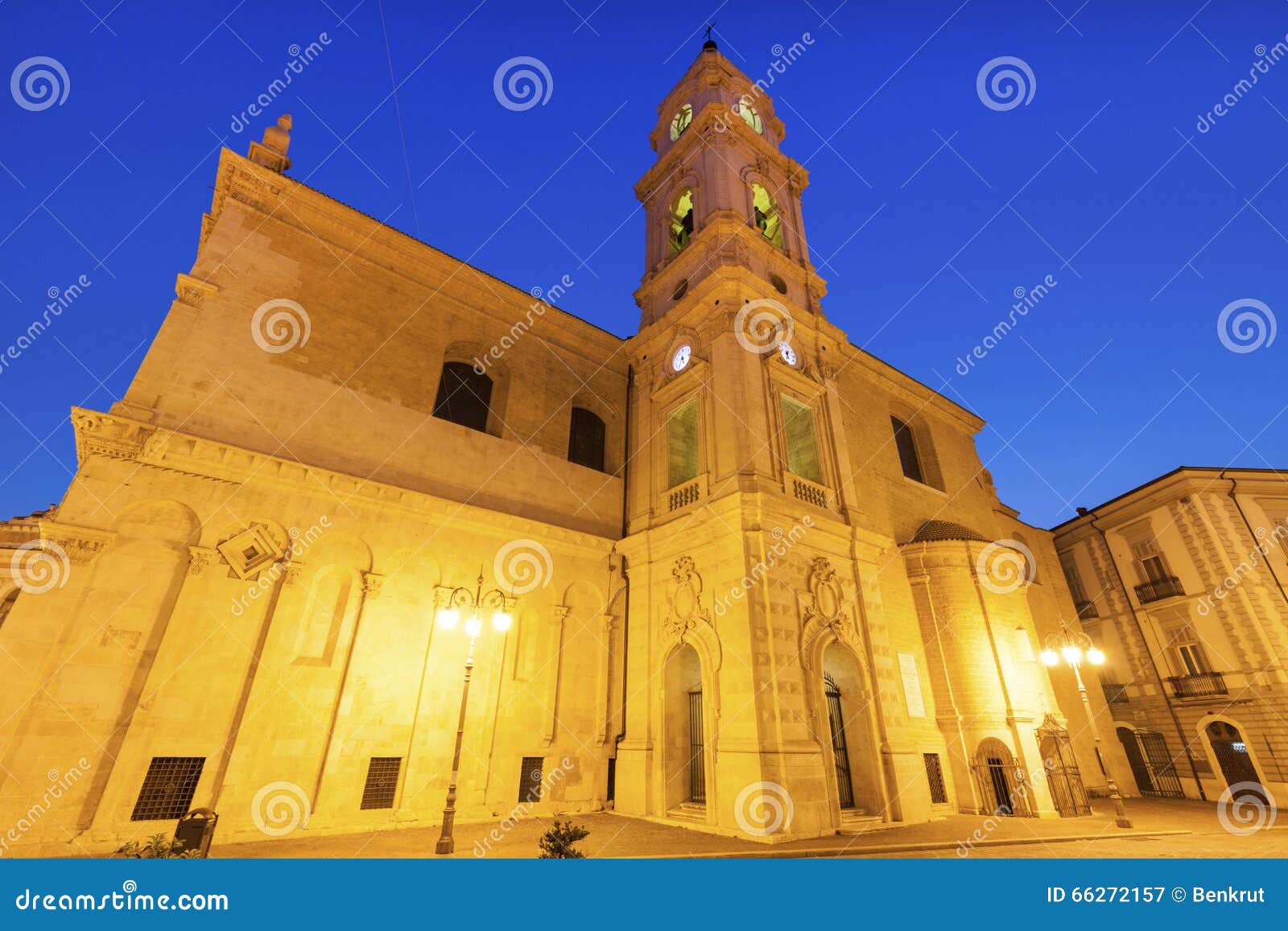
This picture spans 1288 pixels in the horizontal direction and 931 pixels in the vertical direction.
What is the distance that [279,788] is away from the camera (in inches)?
373

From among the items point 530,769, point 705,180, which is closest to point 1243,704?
point 530,769

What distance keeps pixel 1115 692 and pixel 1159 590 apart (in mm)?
4732

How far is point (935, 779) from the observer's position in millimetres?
14055

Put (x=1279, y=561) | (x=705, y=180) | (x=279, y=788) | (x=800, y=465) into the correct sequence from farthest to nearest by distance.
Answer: (x=1279, y=561) → (x=705, y=180) → (x=800, y=465) → (x=279, y=788)

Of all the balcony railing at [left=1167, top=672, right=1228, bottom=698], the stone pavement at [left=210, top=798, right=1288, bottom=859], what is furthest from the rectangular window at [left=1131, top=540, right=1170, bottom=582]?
the stone pavement at [left=210, top=798, right=1288, bottom=859]

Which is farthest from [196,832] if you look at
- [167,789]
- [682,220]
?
[682,220]

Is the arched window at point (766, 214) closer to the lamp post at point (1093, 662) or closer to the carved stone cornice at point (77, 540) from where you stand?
the lamp post at point (1093, 662)

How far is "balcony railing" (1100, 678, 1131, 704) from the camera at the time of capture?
74.1 ft

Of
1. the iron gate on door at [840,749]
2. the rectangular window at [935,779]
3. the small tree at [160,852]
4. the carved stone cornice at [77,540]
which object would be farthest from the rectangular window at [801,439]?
the carved stone cornice at [77,540]

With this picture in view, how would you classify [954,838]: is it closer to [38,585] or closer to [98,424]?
[38,585]

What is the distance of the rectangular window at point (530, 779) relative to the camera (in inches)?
468

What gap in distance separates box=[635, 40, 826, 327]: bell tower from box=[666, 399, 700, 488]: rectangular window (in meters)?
3.34

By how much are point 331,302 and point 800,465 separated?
13.5 metres

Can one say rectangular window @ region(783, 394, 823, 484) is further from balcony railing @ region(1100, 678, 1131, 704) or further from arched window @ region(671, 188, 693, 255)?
balcony railing @ region(1100, 678, 1131, 704)
